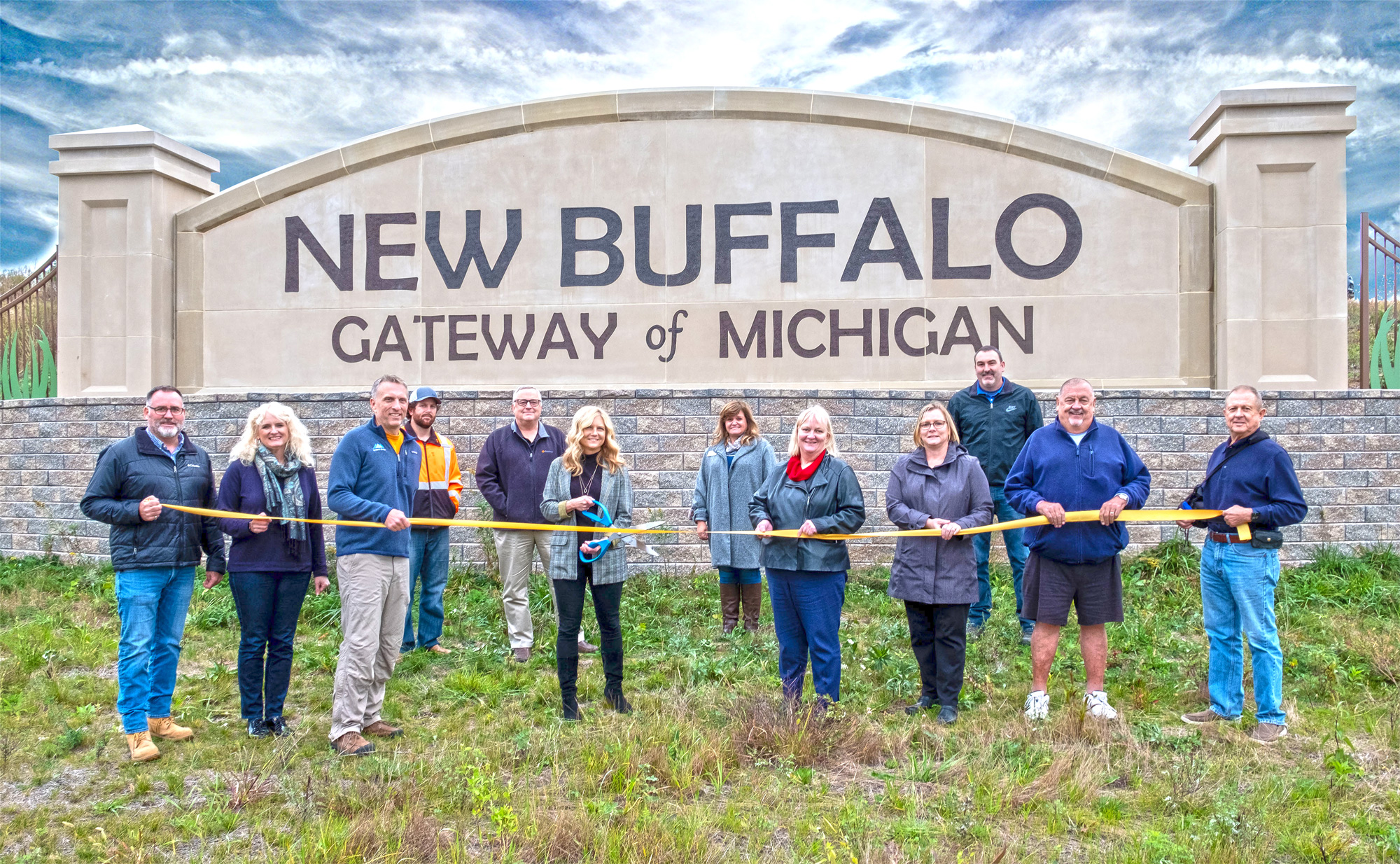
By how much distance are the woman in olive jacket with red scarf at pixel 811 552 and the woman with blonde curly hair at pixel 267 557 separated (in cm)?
252

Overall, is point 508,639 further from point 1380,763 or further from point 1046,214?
point 1046,214

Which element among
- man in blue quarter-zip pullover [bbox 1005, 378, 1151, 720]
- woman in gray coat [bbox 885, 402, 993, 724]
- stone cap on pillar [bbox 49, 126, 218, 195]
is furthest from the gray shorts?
stone cap on pillar [bbox 49, 126, 218, 195]

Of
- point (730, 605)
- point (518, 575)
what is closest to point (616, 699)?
point (518, 575)

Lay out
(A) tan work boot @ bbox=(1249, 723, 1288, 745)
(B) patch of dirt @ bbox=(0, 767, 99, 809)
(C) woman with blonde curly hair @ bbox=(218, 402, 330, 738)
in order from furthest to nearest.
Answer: (C) woman with blonde curly hair @ bbox=(218, 402, 330, 738) < (A) tan work boot @ bbox=(1249, 723, 1288, 745) < (B) patch of dirt @ bbox=(0, 767, 99, 809)

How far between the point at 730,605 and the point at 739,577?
0.23 metres

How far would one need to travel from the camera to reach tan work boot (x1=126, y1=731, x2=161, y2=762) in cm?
495

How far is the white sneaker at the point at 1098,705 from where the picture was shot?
5.21 m

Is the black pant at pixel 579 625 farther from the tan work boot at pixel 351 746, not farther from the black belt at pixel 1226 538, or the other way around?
the black belt at pixel 1226 538

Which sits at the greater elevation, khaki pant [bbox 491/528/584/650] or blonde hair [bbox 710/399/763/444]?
blonde hair [bbox 710/399/763/444]

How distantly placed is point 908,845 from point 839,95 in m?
7.89

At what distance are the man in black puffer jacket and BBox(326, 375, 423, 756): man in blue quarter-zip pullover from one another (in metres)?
0.80

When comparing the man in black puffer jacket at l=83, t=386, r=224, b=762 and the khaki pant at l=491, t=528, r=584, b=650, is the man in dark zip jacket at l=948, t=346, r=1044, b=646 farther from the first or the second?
the man in black puffer jacket at l=83, t=386, r=224, b=762

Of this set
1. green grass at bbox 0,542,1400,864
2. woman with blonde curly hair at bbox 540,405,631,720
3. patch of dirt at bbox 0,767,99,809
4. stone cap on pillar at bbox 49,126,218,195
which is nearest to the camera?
green grass at bbox 0,542,1400,864

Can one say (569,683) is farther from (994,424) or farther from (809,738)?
(994,424)
